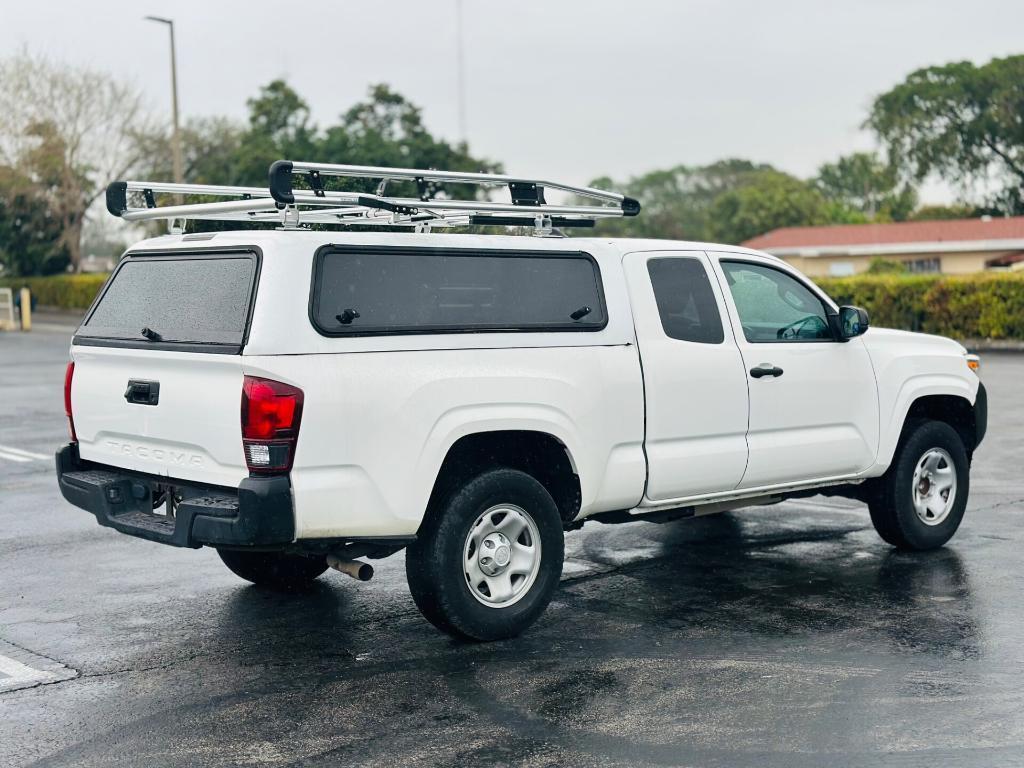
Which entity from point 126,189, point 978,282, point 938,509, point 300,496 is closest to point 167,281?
point 126,189

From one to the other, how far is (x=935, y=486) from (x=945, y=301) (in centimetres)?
2249

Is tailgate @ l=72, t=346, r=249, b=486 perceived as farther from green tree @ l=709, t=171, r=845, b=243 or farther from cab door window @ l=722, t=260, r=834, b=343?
green tree @ l=709, t=171, r=845, b=243

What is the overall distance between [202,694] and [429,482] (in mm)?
1335

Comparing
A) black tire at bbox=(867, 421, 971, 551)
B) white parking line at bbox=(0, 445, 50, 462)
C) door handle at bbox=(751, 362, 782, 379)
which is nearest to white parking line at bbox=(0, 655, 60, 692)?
door handle at bbox=(751, 362, 782, 379)

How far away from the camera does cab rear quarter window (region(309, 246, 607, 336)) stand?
5.79 m

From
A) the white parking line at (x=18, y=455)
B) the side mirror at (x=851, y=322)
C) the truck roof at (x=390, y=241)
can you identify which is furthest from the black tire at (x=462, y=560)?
the white parking line at (x=18, y=455)

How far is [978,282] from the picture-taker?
95.2ft

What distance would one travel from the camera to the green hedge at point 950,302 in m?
28.6

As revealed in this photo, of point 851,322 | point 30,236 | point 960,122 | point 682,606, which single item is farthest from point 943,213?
point 682,606

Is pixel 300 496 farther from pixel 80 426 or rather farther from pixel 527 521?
pixel 80 426

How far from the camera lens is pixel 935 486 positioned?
27.3 ft

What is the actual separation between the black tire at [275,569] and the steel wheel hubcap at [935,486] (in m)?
3.77

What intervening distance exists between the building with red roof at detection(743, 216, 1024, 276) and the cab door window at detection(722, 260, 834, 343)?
44.2 m

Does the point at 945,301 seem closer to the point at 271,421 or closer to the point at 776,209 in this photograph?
the point at 271,421
